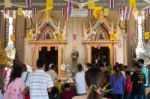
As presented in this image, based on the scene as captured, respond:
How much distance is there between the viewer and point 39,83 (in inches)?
212

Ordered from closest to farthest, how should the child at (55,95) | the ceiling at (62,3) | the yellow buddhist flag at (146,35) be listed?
the child at (55,95) → the ceiling at (62,3) → the yellow buddhist flag at (146,35)

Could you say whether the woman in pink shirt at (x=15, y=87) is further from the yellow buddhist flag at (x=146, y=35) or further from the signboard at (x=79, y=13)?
the signboard at (x=79, y=13)

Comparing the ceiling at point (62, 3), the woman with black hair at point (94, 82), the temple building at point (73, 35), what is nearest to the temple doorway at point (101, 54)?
the temple building at point (73, 35)

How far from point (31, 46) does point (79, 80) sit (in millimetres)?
10005

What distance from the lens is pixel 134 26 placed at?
16.3 m

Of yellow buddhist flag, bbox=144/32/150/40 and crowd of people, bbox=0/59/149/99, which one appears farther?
yellow buddhist flag, bbox=144/32/150/40

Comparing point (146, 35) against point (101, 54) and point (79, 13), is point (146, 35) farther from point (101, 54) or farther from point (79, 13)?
point (79, 13)

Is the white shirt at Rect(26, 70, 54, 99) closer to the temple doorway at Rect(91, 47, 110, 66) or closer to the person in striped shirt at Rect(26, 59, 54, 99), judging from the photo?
the person in striped shirt at Rect(26, 59, 54, 99)

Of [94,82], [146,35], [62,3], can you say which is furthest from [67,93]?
[146,35]

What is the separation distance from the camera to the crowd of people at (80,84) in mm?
2846

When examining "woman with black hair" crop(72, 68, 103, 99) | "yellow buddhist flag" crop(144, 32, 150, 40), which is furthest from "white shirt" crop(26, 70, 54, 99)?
"yellow buddhist flag" crop(144, 32, 150, 40)

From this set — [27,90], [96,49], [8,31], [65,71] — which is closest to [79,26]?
[96,49]

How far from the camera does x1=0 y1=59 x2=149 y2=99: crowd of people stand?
112 inches

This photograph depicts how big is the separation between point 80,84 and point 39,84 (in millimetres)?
2355
